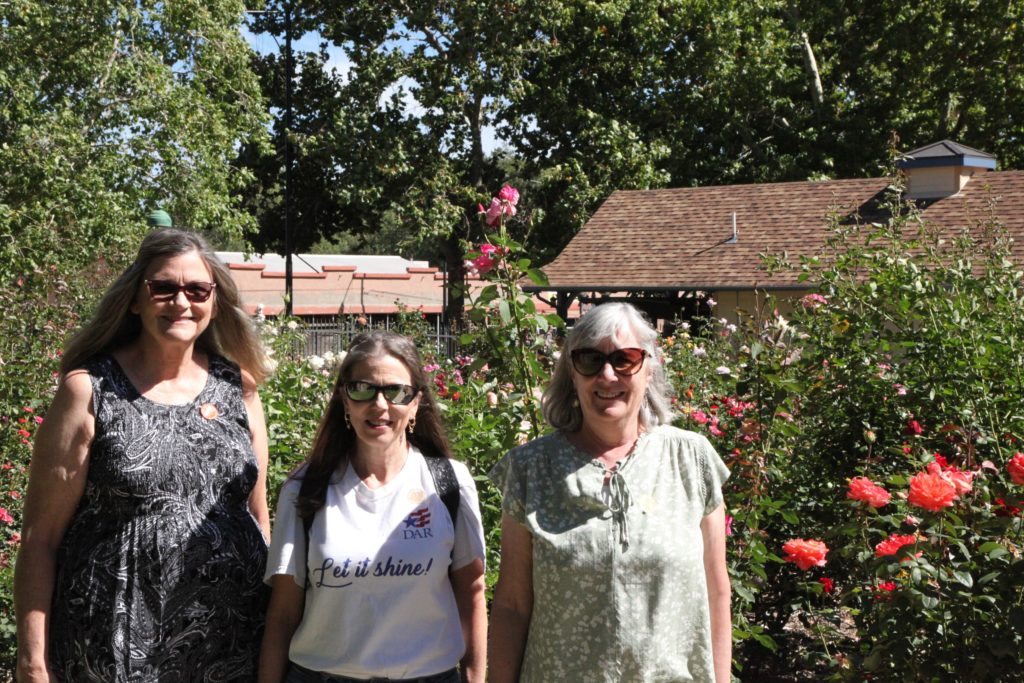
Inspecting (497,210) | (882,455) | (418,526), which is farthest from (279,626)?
(882,455)

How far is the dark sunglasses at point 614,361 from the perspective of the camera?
94.3 inches

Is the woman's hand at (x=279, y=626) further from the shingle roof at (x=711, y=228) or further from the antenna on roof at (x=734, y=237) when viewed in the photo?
the antenna on roof at (x=734, y=237)

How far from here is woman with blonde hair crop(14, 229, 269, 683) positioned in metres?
2.50

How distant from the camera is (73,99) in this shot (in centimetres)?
1717

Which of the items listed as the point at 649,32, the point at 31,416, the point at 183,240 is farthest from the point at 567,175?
the point at 183,240

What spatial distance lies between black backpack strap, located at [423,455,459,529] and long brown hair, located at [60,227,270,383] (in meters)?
0.64

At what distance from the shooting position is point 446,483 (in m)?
2.62

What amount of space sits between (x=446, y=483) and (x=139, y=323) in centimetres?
91

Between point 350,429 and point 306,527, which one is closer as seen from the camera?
point 306,527

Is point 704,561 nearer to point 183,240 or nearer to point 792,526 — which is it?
point 183,240

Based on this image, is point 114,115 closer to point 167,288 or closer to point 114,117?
point 114,117

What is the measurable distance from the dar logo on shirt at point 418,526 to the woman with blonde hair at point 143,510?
423mm

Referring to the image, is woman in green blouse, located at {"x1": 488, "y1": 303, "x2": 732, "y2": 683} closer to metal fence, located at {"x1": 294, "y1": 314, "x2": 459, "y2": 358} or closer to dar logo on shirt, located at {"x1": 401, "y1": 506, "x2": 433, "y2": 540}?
dar logo on shirt, located at {"x1": 401, "y1": 506, "x2": 433, "y2": 540}

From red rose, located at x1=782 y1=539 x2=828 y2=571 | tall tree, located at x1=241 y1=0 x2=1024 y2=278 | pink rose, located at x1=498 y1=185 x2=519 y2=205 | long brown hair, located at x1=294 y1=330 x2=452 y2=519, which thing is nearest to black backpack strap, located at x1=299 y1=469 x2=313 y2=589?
long brown hair, located at x1=294 y1=330 x2=452 y2=519
